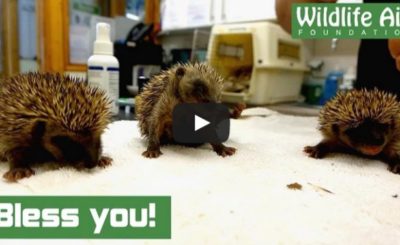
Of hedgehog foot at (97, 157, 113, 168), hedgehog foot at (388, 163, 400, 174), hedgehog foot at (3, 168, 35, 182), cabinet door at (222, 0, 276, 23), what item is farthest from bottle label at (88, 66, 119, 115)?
cabinet door at (222, 0, 276, 23)

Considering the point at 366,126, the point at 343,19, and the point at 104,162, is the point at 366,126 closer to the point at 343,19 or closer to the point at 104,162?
the point at 343,19

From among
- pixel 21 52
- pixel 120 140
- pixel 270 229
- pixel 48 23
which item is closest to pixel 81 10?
pixel 48 23

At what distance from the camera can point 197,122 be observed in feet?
3.58

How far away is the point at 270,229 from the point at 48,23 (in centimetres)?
246

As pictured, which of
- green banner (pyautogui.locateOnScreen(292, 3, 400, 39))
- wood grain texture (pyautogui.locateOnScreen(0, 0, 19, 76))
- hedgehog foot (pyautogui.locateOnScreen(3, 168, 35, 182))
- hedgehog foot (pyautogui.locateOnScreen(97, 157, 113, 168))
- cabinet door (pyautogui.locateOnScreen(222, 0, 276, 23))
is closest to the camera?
hedgehog foot (pyautogui.locateOnScreen(3, 168, 35, 182))

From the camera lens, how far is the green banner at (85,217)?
0.56 m

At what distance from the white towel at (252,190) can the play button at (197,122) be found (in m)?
0.05

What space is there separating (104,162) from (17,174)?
206mm

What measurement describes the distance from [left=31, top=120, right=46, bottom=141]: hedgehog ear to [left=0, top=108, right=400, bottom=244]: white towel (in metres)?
0.09

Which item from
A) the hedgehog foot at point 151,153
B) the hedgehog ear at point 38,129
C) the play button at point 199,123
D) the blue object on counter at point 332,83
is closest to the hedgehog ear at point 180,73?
the play button at point 199,123

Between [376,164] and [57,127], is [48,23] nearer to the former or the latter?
[57,127]

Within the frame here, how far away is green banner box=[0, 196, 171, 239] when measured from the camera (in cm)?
56

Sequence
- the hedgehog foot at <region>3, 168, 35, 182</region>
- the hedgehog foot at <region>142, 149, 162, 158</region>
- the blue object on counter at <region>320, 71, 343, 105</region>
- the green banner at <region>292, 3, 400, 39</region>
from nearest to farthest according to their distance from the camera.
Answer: the hedgehog foot at <region>3, 168, 35, 182</region> → the hedgehog foot at <region>142, 149, 162, 158</region> → the green banner at <region>292, 3, 400, 39</region> → the blue object on counter at <region>320, 71, 343, 105</region>

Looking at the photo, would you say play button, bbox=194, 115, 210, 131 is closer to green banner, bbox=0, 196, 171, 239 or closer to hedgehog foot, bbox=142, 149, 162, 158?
hedgehog foot, bbox=142, 149, 162, 158
